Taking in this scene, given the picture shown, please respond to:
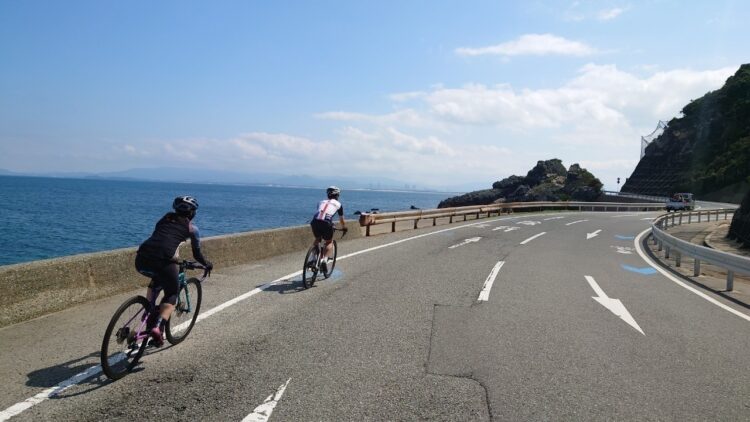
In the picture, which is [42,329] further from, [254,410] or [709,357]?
[709,357]

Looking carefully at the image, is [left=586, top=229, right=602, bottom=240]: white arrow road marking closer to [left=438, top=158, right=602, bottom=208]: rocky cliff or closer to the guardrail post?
the guardrail post

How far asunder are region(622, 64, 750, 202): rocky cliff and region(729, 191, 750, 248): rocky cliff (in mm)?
46495

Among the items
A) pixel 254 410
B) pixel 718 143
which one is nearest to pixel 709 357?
pixel 254 410

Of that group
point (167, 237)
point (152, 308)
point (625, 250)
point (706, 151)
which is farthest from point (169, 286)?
point (706, 151)

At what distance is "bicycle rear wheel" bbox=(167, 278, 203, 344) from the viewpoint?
593 cm

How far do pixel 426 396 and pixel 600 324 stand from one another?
12.9 ft

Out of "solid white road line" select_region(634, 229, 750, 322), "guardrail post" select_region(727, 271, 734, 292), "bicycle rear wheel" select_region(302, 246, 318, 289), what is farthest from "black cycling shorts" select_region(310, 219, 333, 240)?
"guardrail post" select_region(727, 271, 734, 292)

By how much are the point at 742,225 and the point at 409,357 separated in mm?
20565

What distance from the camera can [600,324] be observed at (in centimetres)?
723

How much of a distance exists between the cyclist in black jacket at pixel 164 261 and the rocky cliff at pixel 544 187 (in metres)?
68.0

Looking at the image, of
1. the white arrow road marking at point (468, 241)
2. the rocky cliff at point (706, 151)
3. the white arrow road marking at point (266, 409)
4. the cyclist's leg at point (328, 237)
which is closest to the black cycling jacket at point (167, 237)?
the white arrow road marking at point (266, 409)

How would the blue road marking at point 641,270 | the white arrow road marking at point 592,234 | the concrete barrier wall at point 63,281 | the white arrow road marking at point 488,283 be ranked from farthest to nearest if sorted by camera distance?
the white arrow road marking at point 592,234 → the blue road marking at point 641,270 → the white arrow road marking at point 488,283 → the concrete barrier wall at point 63,281

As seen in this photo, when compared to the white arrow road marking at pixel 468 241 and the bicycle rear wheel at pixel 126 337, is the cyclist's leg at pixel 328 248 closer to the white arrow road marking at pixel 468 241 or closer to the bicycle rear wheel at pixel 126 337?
Result: the bicycle rear wheel at pixel 126 337

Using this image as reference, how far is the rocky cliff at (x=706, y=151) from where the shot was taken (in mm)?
65125
